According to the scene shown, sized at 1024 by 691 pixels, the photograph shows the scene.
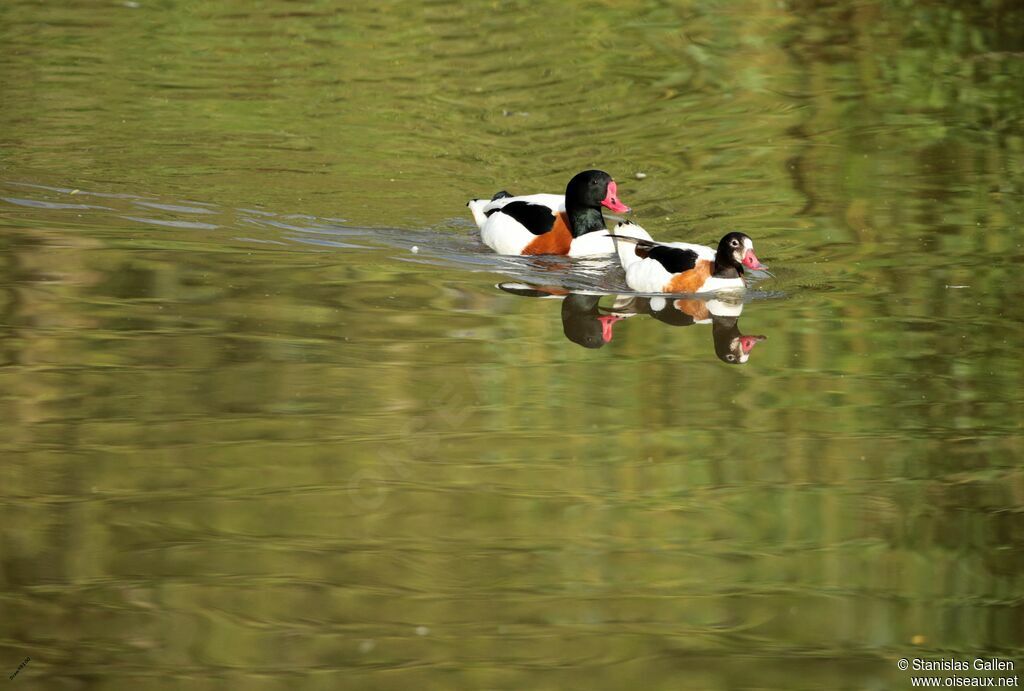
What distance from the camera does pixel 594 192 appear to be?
36.4ft

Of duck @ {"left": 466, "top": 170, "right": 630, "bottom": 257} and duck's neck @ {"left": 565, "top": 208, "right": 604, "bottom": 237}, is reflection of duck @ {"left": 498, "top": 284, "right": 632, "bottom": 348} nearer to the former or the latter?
duck @ {"left": 466, "top": 170, "right": 630, "bottom": 257}

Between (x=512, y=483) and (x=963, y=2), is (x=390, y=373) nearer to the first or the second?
(x=512, y=483)

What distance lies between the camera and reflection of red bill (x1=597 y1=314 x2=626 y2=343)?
8.67 meters

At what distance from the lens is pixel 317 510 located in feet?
19.8

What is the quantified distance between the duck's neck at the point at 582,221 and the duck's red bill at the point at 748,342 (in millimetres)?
2730

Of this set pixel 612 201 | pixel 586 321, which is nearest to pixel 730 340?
pixel 586 321

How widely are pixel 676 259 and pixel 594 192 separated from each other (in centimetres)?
159

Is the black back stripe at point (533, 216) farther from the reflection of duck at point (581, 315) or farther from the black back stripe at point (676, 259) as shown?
the black back stripe at point (676, 259)

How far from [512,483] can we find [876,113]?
9670 millimetres

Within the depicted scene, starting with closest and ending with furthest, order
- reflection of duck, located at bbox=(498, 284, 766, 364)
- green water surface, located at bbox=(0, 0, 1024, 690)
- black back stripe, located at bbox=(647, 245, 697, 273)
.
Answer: green water surface, located at bbox=(0, 0, 1024, 690), reflection of duck, located at bbox=(498, 284, 766, 364), black back stripe, located at bbox=(647, 245, 697, 273)

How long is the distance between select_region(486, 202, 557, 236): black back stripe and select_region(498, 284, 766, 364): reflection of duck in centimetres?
110

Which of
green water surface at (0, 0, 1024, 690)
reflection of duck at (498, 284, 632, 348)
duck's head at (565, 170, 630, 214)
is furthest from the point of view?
duck's head at (565, 170, 630, 214)

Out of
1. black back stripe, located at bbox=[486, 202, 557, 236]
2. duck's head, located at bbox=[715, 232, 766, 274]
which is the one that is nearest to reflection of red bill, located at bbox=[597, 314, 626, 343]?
duck's head, located at bbox=[715, 232, 766, 274]

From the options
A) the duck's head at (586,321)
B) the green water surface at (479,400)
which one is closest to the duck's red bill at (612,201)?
the green water surface at (479,400)
